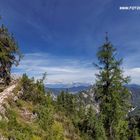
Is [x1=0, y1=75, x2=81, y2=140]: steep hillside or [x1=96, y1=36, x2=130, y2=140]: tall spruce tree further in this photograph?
[x1=96, y1=36, x2=130, y2=140]: tall spruce tree

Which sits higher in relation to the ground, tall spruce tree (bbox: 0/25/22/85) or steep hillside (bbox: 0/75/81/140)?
tall spruce tree (bbox: 0/25/22/85)

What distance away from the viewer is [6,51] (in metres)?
38.8

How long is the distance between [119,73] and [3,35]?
15.8 meters

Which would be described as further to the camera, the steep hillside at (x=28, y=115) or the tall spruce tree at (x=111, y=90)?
the tall spruce tree at (x=111, y=90)

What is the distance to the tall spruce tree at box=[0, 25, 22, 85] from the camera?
3816 cm

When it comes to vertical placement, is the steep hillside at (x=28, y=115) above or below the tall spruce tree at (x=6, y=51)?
below

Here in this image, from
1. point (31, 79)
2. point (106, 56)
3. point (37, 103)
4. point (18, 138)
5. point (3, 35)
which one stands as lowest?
point (18, 138)

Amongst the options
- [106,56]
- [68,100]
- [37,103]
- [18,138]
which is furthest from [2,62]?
[68,100]

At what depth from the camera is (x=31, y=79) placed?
41.2 meters

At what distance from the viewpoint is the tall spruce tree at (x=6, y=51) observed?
38.2 m

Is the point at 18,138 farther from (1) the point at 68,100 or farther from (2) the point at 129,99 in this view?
(1) the point at 68,100

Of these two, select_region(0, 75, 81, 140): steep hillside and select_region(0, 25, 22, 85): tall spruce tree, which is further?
select_region(0, 25, 22, 85): tall spruce tree

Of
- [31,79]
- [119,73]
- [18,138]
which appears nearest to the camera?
[18,138]

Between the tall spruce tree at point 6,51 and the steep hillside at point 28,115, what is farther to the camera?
the tall spruce tree at point 6,51
